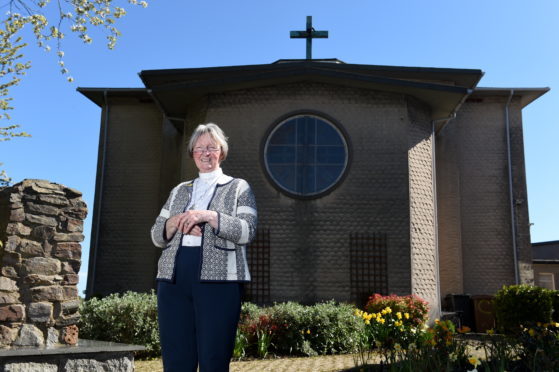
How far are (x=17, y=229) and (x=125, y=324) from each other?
3609 mm

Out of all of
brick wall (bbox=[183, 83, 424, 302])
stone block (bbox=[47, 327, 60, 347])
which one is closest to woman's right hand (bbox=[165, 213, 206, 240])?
stone block (bbox=[47, 327, 60, 347])

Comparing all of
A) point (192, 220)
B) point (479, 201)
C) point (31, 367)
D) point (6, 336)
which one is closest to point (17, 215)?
point (6, 336)

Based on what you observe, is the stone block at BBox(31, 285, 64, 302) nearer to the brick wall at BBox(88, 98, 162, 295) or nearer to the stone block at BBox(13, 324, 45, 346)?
the stone block at BBox(13, 324, 45, 346)

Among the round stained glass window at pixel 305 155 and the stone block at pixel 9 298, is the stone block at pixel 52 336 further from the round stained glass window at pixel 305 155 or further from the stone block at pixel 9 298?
the round stained glass window at pixel 305 155

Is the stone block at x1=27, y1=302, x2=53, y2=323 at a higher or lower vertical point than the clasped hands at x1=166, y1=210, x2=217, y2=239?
lower

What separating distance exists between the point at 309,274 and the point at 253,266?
128 cm

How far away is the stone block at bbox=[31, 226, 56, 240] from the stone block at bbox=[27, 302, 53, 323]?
676 mm

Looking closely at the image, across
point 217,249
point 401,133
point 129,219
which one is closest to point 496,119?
point 401,133

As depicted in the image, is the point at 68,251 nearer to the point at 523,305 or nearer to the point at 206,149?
the point at 206,149

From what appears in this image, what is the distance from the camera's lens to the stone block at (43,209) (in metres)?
5.68

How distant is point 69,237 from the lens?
5848 millimetres

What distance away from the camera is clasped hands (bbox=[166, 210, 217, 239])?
3068 mm

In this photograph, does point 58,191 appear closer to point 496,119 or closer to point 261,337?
point 261,337

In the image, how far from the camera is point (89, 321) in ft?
29.0
